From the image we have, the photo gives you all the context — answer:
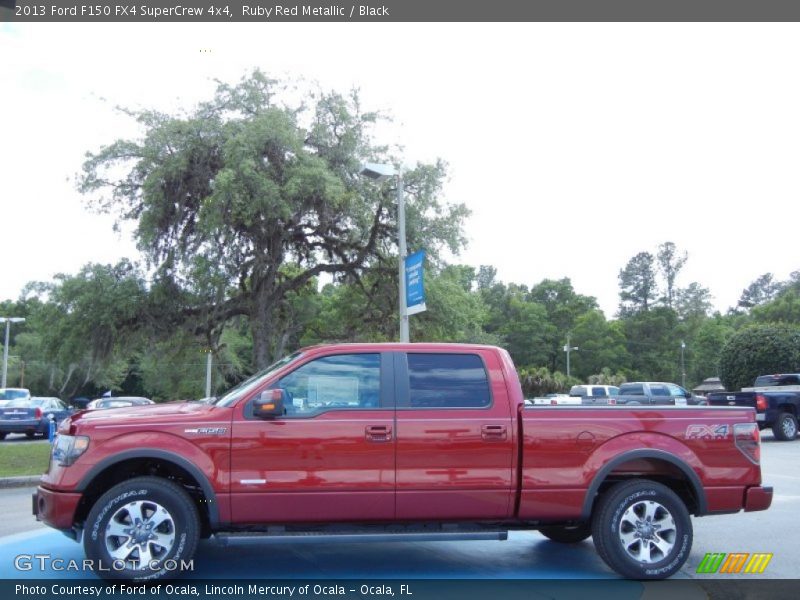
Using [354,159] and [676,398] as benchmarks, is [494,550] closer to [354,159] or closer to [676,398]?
[354,159]

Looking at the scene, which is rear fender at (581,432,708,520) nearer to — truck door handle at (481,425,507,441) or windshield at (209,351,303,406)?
truck door handle at (481,425,507,441)

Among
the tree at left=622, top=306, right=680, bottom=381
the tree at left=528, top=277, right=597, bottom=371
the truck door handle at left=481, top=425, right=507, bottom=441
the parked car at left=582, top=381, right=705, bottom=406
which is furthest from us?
the tree at left=528, top=277, right=597, bottom=371

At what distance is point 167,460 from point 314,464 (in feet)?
3.75

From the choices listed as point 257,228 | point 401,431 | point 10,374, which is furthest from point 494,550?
point 10,374

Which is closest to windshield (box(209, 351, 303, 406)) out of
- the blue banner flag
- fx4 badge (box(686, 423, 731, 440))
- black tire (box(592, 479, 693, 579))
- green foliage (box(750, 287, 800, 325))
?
black tire (box(592, 479, 693, 579))

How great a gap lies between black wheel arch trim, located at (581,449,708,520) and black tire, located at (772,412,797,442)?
16.0m

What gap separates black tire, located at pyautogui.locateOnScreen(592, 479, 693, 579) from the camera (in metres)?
6.42

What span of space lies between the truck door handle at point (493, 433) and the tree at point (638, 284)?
89.7 meters

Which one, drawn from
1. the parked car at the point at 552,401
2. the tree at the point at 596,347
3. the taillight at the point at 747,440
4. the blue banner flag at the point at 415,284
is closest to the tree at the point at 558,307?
the tree at the point at 596,347

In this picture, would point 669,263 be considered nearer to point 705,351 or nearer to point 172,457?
point 705,351

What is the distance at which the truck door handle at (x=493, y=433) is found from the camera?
638 centimetres

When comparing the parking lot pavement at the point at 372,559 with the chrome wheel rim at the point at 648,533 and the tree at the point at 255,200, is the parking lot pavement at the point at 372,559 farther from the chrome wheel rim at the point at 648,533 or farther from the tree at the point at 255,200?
the tree at the point at 255,200

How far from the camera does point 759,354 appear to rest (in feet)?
105

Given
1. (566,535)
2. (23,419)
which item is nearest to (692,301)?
(23,419)
